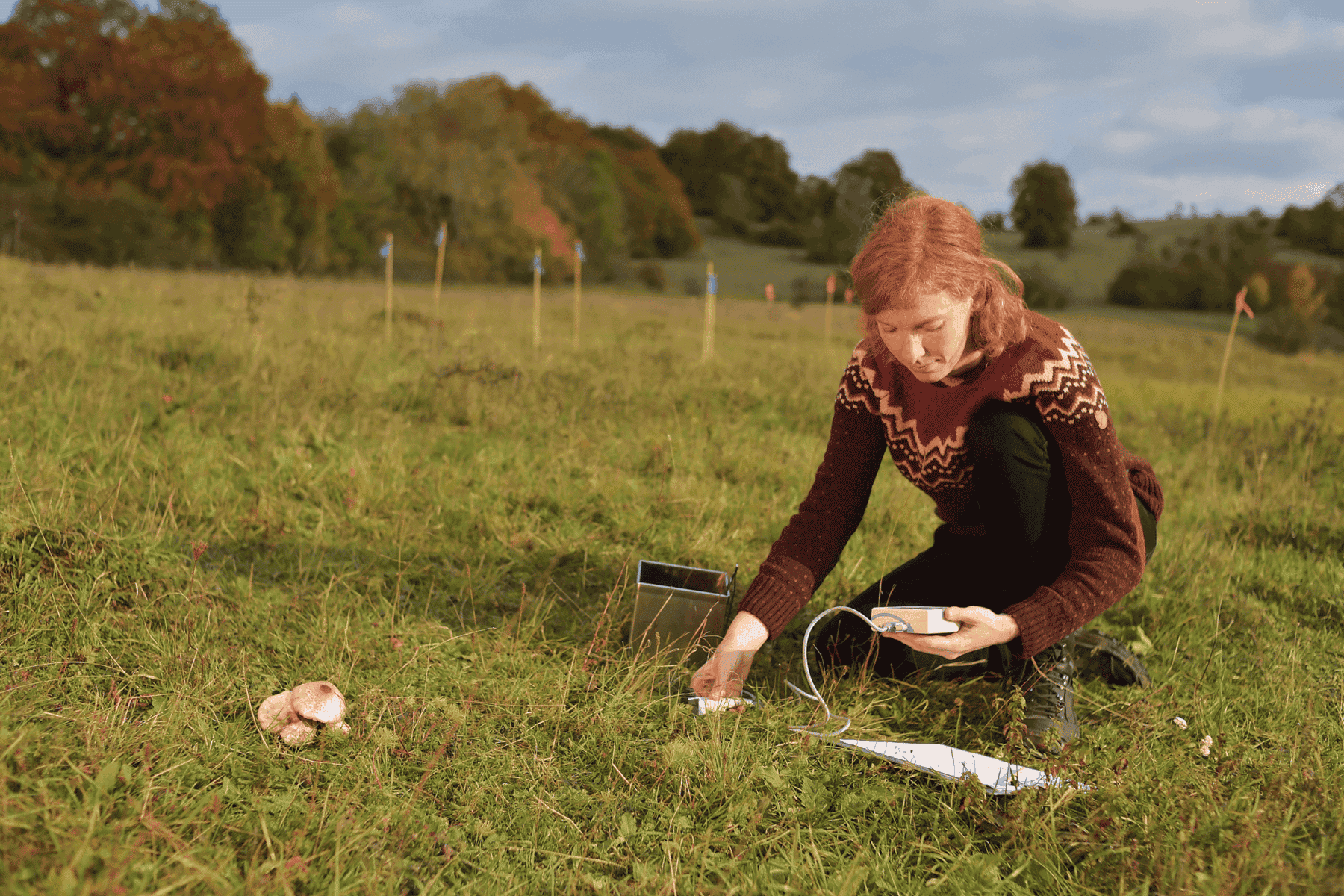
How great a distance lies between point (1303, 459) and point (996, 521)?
3.98 meters

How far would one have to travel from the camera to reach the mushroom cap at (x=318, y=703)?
1862 mm

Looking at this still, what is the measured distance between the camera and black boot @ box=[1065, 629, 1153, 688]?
254 cm

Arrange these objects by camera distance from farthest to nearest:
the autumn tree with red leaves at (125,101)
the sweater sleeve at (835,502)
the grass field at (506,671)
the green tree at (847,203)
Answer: the green tree at (847,203) < the autumn tree with red leaves at (125,101) < the sweater sleeve at (835,502) < the grass field at (506,671)

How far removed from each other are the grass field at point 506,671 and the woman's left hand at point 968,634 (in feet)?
0.90

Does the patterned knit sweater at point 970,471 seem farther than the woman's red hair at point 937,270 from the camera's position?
Yes

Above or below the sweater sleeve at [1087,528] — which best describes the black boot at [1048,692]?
below

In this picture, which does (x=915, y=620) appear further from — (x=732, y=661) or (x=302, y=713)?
(x=302, y=713)

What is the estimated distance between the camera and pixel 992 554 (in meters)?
2.39

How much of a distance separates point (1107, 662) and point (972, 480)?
81cm

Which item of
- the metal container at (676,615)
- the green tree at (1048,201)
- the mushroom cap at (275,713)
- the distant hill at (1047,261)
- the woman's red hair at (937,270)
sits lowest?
the mushroom cap at (275,713)

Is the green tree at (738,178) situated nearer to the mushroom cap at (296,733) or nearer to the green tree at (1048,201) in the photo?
the green tree at (1048,201)

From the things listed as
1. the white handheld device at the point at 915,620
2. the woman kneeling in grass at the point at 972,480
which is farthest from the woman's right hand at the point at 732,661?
the white handheld device at the point at 915,620

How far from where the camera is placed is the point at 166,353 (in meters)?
4.71

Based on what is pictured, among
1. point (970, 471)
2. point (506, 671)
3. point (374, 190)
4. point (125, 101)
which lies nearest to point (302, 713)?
point (506, 671)
